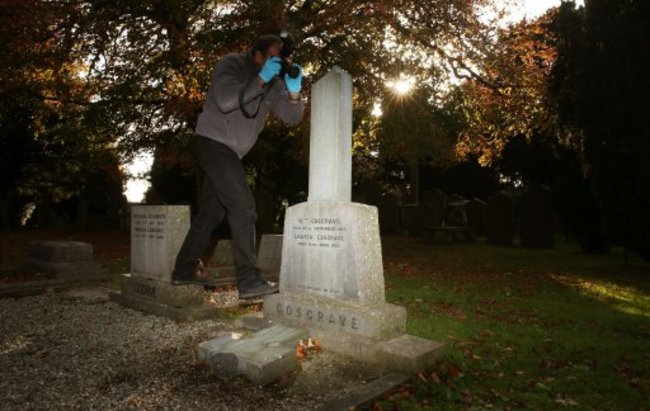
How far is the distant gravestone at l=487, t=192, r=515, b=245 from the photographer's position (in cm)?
1666

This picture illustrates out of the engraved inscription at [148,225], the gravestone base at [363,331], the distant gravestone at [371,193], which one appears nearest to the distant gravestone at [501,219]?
the distant gravestone at [371,193]

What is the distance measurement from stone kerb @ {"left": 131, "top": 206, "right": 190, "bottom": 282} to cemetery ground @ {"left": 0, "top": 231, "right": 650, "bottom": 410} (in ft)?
2.01

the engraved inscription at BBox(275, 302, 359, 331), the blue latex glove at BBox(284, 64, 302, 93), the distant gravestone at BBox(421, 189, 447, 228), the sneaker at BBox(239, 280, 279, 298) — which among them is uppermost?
the blue latex glove at BBox(284, 64, 302, 93)

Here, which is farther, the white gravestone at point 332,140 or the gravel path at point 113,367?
the white gravestone at point 332,140

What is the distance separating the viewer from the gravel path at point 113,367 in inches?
132

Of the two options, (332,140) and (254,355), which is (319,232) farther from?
(254,355)

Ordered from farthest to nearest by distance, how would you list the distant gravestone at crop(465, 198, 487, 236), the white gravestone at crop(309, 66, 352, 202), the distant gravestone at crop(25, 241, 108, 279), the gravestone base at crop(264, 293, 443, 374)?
the distant gravestone at crop(465, 198, 487, 236) < the distant gravestone at crop(25, 241, 108, 279) < the white gravestone at crop(309, 66, 352, 202) < the gravestone base at crop(264, 293, 443, 374)

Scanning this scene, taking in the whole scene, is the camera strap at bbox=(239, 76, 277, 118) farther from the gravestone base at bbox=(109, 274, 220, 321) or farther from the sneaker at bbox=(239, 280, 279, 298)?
the gravestone base at bbox=(109, 274, 220, 321)

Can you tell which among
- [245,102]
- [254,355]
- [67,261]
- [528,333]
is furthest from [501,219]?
[254,355]

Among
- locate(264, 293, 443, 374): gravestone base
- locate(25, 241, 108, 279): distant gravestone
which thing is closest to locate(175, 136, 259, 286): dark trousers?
locate(264, 293, 443, 374): gravestone base

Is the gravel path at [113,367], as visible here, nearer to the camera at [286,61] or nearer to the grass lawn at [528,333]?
the grass lawn at [528,333]

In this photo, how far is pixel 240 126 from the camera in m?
4.79

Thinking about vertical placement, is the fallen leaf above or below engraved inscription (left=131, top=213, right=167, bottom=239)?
below

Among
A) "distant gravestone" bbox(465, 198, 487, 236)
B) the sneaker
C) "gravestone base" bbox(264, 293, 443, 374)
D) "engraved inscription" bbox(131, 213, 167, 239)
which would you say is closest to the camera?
"gravestone base" bbox(264, 293, 443, 374)
